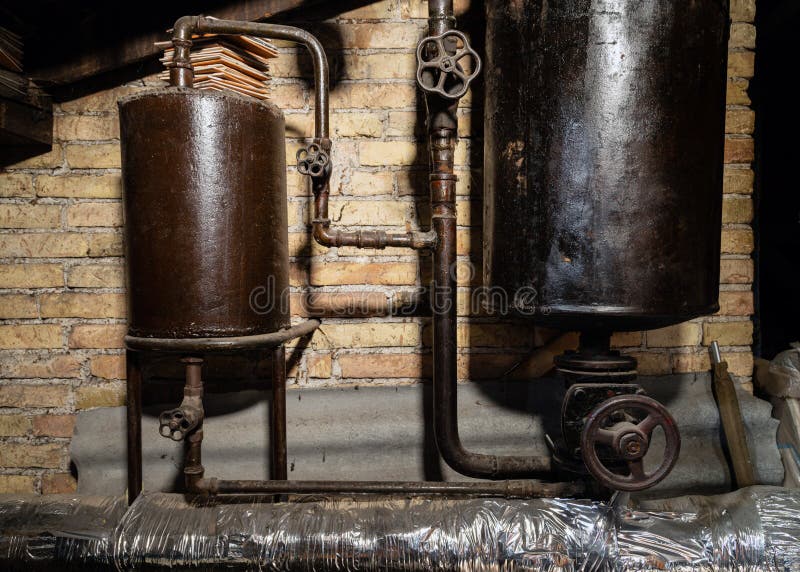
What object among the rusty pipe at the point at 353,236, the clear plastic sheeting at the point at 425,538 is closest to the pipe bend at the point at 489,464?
the clear plastic sheeting at the point at 425,538

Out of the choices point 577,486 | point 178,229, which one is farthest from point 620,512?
point 178,229

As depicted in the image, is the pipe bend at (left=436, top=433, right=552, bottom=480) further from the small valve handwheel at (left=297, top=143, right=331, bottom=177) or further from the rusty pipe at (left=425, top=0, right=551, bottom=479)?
the small valve handwheel at (left=297, top=143, right=331, bottom=177)

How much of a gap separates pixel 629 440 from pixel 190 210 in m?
1.04

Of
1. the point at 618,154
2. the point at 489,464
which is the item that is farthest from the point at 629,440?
the point at 618,154

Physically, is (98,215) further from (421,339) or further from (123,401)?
(421,339)

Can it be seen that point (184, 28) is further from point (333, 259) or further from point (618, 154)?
point (618, 154)

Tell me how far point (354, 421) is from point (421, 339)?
1.01 ft

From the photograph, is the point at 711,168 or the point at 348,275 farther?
the point at 348,275

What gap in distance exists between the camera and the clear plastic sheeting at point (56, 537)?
3.40ft

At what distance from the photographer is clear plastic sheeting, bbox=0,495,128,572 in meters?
1.04

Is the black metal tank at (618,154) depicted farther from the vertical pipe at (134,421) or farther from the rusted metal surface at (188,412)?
the vertical pipe at (134,421)

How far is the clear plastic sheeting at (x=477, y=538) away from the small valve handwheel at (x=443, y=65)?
0.95m

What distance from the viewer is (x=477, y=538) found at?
3.38 feet

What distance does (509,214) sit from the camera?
1108 millimetres
